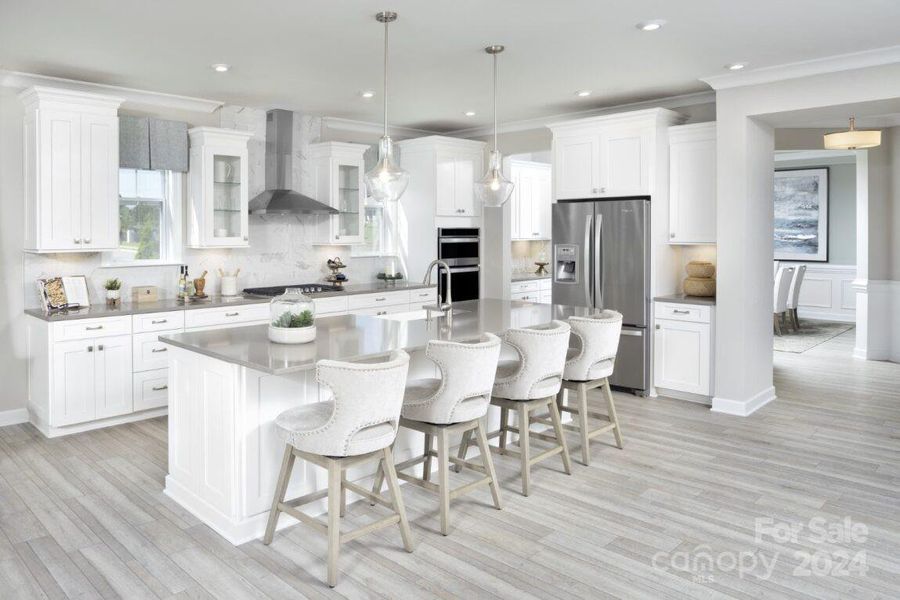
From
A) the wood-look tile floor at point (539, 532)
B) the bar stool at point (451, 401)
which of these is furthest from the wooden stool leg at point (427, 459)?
the bar stool at point (451, 401)

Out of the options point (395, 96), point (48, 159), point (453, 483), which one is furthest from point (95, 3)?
point (453, 483)

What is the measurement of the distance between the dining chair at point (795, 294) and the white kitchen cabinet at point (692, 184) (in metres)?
4.79

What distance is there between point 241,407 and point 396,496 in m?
0.82

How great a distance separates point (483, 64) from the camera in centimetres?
481

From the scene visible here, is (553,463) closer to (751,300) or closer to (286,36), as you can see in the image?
(751,300)

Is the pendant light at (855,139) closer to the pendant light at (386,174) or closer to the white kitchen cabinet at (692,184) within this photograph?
the white kitchen cabinet at (692,184)

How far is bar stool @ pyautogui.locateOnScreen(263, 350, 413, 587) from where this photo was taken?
8.92 feet

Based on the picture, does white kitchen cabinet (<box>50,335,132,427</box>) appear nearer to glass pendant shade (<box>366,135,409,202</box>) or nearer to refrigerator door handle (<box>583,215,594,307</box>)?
glass pendant shade (<box>366,135,409,202</box>)

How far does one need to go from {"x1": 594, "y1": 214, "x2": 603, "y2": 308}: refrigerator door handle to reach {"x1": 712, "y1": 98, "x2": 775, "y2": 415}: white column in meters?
1.01

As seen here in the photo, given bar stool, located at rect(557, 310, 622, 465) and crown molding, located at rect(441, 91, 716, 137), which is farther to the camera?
crown molding, located at rect(441, 91, 716, 137)

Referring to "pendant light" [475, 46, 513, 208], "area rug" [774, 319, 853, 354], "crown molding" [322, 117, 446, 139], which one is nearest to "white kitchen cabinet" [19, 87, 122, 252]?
"crown molding" [322, 117, 446, 139]

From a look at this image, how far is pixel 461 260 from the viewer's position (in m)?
7.37

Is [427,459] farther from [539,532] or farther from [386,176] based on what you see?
[386,176]

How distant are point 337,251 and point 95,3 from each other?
3.67 metres
